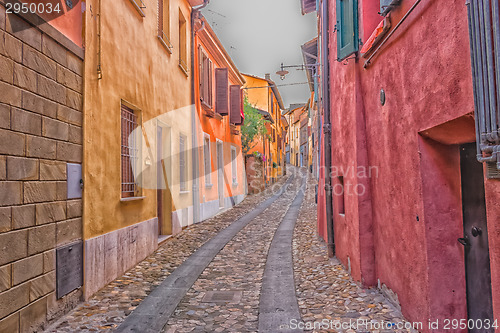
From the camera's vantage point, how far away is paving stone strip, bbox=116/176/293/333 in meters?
3.99

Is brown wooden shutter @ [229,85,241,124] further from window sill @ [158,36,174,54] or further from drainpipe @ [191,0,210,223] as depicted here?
window sill @ [158,36,174,54]

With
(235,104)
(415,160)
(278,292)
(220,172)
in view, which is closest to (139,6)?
(278,292)

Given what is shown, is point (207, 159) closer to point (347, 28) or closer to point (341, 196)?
point (341, 196)

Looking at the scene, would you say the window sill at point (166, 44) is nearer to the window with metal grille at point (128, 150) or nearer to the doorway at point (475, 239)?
the window with metal grille at point (128, 150)

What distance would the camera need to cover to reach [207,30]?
1252 cm

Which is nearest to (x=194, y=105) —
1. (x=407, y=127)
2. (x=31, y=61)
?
(x=31, y=61)

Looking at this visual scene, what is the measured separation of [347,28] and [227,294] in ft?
14.4

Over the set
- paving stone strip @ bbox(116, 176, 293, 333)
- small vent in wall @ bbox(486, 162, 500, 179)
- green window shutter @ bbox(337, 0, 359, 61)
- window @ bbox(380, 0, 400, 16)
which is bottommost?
paving stone strip @ bbox(116, 176, 293, 333)

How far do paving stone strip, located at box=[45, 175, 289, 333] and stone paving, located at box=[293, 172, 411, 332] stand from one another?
7.15ft

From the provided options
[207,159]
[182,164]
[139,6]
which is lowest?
[182,164]

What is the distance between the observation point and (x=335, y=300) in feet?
15.3

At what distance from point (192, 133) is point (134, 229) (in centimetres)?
525

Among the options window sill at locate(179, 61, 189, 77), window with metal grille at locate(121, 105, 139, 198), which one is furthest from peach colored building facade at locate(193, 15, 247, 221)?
window with metal grille at locate(121, 105, 139, 198)

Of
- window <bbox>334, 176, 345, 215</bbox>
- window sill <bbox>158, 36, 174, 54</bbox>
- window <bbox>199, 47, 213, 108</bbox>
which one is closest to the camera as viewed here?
window <bbox>334, 176, 345, 215</bbox>
